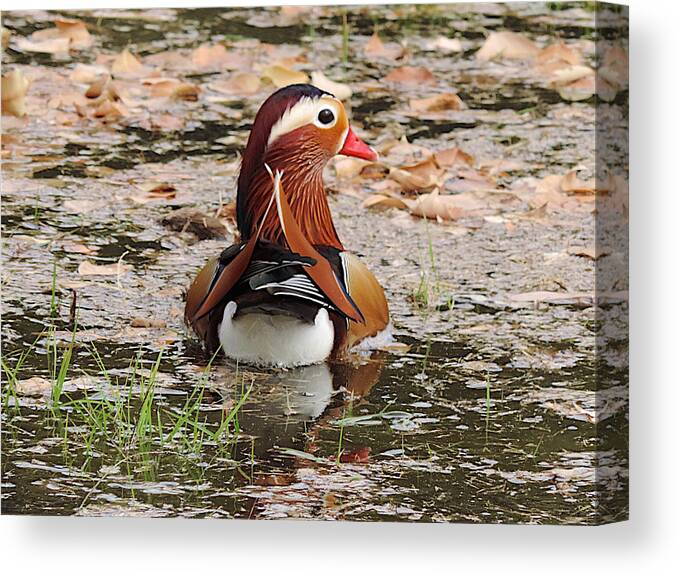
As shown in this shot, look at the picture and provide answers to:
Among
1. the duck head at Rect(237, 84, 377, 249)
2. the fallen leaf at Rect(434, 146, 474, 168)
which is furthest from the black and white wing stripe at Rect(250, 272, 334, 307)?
the fallen leaf at Rect(434, 146, 474, 168)

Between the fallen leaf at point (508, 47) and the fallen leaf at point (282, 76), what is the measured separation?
0.31m

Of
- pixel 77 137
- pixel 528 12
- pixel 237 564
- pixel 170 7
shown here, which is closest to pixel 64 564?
pixel 237 564

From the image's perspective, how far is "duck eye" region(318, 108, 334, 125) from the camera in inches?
110

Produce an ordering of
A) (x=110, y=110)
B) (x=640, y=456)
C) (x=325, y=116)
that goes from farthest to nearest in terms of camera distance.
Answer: (x=110, y=110)
(x=325, y=116)
(x=640, y=456)

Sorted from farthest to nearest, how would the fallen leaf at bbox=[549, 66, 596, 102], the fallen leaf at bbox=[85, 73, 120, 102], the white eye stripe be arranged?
the fallen leaf at bbox=[85, 73, 120, 102], the white eye stripe, the fallen leaf at bbox=[549, 66, 596, 102]

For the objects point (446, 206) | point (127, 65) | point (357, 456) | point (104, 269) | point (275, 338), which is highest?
point (127, 65)

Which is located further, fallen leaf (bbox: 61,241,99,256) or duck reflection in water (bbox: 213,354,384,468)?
fallen leaf (bbox: 61,241,99,256)

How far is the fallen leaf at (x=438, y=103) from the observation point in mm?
2801

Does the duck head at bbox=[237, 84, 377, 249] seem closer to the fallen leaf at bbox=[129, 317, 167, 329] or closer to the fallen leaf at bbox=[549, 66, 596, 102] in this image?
the fallen leaf at bbox=[129, 317, 167, 329]

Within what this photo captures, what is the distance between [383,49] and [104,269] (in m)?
0.62

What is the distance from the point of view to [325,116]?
2.79 metres

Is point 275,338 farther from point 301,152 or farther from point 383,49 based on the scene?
point 383,49

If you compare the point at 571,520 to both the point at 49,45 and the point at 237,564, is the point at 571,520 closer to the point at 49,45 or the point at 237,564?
the point at 237,564

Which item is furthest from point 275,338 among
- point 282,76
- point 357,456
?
point 282,76
